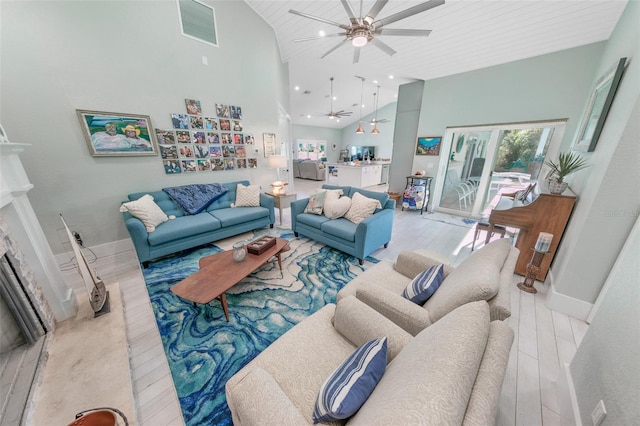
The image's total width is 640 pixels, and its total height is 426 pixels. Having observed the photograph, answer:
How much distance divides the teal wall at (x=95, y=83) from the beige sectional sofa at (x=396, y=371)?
3.35 m

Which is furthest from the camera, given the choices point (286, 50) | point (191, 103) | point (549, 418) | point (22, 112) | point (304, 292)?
point (286, 50)

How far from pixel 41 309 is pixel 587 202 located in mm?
4263

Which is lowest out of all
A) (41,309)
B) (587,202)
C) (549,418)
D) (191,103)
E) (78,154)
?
(549,418)

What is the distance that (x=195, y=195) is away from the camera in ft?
10.8

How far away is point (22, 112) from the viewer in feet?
7.54

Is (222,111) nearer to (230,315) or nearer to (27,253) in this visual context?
(27,253)

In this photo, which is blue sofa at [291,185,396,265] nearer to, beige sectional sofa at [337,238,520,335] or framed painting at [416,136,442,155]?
beige sectional sofa at [337,238,520,335]

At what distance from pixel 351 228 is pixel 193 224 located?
2102mm

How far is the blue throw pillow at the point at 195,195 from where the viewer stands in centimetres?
317

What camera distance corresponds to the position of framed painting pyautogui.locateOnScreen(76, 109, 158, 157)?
8.63 ft

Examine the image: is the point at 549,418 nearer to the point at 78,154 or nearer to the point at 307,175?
the point at 78,154

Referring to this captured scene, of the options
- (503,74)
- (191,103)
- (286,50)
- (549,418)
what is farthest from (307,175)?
(549,418)

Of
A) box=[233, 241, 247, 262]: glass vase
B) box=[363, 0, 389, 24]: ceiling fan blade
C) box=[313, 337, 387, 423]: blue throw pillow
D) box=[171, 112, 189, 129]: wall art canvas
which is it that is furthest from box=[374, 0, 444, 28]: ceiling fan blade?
box=[171, 112, 189, 129]: wall art canvas

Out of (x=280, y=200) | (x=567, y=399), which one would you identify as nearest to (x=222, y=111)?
(x=280, y=200)
